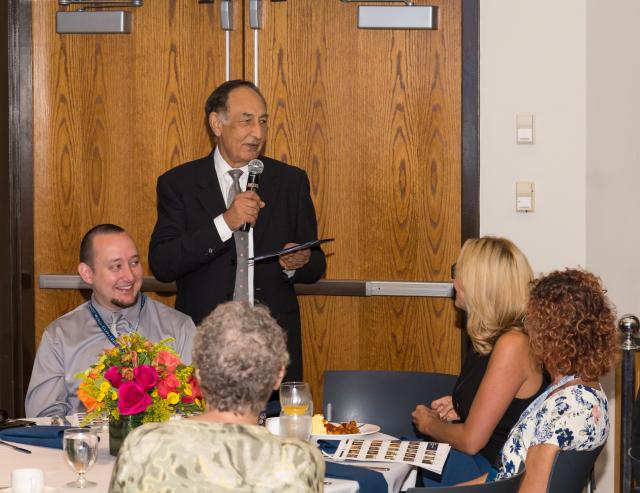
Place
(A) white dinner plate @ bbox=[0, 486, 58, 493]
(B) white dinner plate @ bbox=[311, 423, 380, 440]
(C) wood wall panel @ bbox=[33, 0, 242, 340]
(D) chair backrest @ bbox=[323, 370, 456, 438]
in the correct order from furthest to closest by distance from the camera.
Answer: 1. (C) wood wall panel @ bbox=[33, 0, 242, 340]
2. (D) chair backrest @ bbox=[323, 370, 456, 438]
3. (B) white dinner plate @ bbox=[311, 423, 380, 440]
4. (A) white dinner plate @ bbox=[0, 486, 58, 493]

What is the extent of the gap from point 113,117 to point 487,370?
2.72 metres

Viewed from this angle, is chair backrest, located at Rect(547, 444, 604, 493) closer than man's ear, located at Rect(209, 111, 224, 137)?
Yes

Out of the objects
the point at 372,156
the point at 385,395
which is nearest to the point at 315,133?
the point at 372,156

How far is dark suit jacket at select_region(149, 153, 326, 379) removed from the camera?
4312mm

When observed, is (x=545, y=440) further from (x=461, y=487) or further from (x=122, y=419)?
(x=122, y=419)

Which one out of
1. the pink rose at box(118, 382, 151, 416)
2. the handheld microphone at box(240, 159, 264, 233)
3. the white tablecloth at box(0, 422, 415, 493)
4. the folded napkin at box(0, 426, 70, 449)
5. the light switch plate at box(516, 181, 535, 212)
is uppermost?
the handheld microphone at box(240, 159, 264, 233)

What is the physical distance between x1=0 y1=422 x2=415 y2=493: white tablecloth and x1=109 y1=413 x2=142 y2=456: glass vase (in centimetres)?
4

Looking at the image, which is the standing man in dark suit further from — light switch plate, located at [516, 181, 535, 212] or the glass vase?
the glass vase

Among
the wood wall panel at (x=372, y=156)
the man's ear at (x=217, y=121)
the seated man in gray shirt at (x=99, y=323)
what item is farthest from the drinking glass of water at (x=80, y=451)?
the wood wall panel at (x=372, y=156)

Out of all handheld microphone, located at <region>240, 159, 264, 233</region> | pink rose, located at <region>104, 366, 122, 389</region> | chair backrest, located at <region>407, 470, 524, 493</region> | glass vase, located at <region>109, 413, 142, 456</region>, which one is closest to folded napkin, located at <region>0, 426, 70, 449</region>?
glass vase, located at <region>109, 413, 142, 456</region>

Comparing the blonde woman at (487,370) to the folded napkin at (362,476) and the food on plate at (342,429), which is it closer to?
the food on plate at (342,429)

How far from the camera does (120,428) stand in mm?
2678

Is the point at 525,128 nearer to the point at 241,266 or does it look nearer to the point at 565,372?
the point at 241,266

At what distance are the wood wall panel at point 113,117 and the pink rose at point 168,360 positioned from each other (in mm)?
2474
